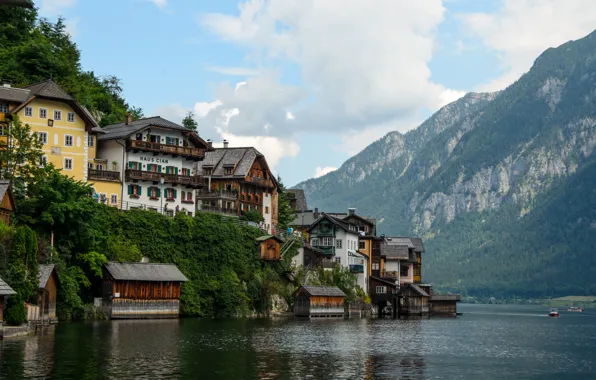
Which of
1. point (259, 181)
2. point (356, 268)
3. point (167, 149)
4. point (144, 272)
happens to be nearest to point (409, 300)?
point (356, 268)

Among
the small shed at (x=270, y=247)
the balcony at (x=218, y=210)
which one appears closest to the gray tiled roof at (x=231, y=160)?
the balcony at (x=218, y=210)

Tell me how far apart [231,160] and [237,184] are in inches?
214

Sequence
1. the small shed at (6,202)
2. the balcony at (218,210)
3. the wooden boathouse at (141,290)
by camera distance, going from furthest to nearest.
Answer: the balcony at (218,210) < the wooden boathouse at (141,290) < the small shed at (6,202)

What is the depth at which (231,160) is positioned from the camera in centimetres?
13675

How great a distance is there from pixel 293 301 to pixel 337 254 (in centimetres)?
2346

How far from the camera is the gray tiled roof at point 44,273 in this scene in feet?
245

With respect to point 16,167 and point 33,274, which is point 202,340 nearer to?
point 33,274

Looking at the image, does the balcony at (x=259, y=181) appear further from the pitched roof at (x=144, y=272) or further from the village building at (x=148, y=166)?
the pitched roof at (x=144, y=272)

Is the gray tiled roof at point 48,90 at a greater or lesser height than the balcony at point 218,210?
greater

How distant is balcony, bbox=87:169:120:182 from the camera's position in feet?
350

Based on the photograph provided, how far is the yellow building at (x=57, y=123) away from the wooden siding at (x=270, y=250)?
24742 millimetres

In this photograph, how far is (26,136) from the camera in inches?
3625

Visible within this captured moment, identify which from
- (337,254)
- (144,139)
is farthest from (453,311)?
(144,139)

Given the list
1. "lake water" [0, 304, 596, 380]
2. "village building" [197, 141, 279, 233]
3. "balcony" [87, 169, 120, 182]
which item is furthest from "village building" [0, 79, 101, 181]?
"lake water" [0, 304, 596, 380]
